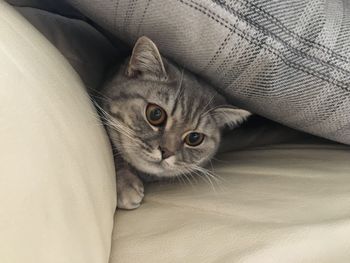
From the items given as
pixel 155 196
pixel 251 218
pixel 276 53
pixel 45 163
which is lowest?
pixel 155 196

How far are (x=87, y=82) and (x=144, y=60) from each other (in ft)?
0.52

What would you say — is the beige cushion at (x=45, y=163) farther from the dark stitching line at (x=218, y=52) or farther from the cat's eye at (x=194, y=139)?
the cat's eye at (x=194, y=139)

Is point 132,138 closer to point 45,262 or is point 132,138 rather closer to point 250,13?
point 250,13

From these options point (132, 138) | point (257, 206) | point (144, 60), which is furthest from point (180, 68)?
point (257, 206)

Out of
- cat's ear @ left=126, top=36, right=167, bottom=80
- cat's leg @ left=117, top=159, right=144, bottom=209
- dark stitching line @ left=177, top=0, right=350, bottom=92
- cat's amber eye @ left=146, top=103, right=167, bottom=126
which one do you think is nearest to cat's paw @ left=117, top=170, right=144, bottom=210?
cat's leg @ left=117, top=159, right=144, bottom=209

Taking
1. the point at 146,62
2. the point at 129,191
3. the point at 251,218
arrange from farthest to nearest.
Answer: the point at 146,62 < the point at 129,191 < the point at 251,218

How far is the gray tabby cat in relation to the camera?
112 centimetres

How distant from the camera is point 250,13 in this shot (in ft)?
2.88

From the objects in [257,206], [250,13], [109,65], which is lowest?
[109,65]

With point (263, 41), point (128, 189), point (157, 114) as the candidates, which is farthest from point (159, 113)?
point (263, 41)

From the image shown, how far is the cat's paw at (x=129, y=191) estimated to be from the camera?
0.95 meters

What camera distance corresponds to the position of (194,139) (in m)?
1.22

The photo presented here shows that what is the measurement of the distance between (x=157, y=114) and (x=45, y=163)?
54 cm

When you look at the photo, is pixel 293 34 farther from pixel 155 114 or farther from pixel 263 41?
pixel 155 114
